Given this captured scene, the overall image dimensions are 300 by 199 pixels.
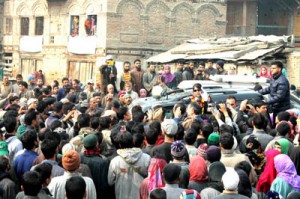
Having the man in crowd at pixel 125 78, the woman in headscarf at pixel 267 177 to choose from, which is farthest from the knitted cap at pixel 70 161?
the man in crowd at pixel 125 78

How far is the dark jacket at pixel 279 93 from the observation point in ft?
48.2

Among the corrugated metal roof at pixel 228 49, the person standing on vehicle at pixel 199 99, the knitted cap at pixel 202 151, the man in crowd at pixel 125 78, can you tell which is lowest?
the knitted cap at pixel 202 151

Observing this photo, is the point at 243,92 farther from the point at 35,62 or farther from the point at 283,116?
the point at 35,62

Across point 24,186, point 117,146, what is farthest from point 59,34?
point 24,186

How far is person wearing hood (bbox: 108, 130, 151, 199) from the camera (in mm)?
9750

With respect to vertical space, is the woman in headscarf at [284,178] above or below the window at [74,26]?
below

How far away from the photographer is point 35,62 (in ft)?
122

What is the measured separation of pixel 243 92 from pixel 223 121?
3.67 meters

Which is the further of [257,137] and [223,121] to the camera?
[223,121]

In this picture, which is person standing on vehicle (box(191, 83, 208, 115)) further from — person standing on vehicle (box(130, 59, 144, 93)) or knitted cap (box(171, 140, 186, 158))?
person standing on vehicle (box(130, 59, 144, 93))

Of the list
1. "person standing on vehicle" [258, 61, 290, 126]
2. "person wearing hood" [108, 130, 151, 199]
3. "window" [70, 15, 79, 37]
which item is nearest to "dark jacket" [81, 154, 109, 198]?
"person wearing hood" [108, 130, 151, 199]

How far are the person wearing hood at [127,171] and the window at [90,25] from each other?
23.9 meters

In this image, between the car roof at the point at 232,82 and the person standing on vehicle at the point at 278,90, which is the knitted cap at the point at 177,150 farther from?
the car roof at the point at 232,82

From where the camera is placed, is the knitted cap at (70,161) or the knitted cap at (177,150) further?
the knitted cap at (177,150)
